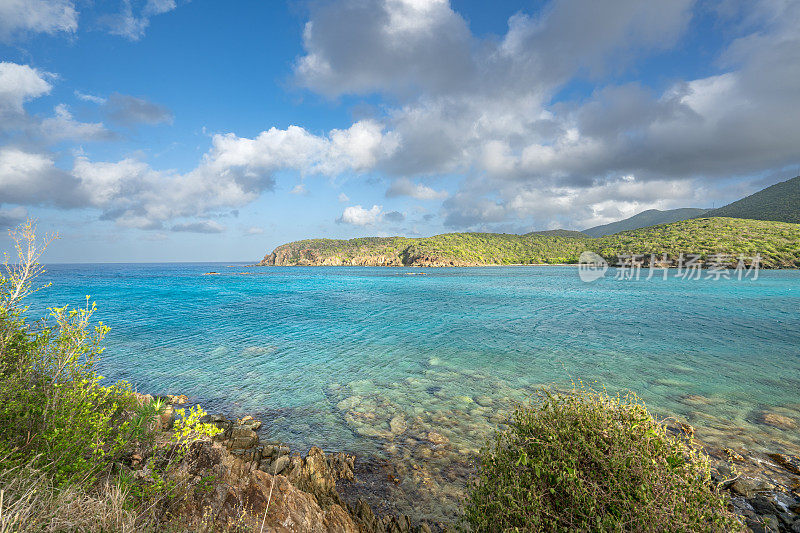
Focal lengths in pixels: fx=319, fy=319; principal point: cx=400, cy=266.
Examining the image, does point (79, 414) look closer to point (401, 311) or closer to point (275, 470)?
point (275, 470)

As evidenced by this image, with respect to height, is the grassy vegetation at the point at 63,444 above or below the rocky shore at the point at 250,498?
above

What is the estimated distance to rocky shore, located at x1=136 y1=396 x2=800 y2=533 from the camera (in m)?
5.25

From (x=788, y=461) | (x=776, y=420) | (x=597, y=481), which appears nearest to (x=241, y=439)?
(x=597, y=481)

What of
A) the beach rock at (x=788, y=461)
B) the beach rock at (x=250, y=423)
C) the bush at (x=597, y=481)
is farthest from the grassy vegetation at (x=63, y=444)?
the beach rock at (x=788, y=461)

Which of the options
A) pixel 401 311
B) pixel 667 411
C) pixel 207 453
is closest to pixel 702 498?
pixel 207 453

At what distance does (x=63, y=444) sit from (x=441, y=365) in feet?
53.7

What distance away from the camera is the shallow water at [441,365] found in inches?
466

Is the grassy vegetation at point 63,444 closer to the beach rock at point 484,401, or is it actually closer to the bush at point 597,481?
the bush at point 597,481

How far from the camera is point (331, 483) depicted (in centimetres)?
768

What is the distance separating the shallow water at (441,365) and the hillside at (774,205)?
554 ft

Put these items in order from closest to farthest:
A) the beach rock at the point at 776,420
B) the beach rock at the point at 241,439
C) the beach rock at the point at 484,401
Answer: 1. the beach rock at the point at 241,439
2. the beach rock at the point at 776,420
3. the beach rock at the point at 484,401

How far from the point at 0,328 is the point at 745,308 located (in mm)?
59846

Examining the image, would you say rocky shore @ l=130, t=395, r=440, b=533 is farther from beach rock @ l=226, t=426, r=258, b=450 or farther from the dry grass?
beach rock @ l=226, t=426, r=258, b=450

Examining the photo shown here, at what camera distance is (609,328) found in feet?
97.7
